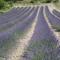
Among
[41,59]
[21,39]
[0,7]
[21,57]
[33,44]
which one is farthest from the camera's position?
[0,7]

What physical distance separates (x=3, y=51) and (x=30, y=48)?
3.30 ft

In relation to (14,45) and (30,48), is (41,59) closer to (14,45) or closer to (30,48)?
(30,48)

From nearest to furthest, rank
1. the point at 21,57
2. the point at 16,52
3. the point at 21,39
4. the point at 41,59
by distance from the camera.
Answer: the point at 41,59 < the point at 21,57 < the point at 16,52 < the point at 21,39

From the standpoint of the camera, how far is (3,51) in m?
9.26

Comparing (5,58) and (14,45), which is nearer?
(5,58)

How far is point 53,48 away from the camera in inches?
371

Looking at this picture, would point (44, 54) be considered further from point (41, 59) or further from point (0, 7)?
point (0, 7)

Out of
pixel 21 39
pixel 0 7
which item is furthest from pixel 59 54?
pixel 0 7

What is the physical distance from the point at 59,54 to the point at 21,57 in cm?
130

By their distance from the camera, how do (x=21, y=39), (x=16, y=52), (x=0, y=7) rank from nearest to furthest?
(x=16, y=52), (x=21, y=39), (x=0, y=7)

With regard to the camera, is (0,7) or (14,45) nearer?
(14,45)

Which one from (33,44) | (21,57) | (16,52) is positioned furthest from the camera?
(33,44)

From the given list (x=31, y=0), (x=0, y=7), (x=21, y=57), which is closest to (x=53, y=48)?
(x=21, y=57)

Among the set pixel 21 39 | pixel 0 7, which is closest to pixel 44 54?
pixel 21 39
